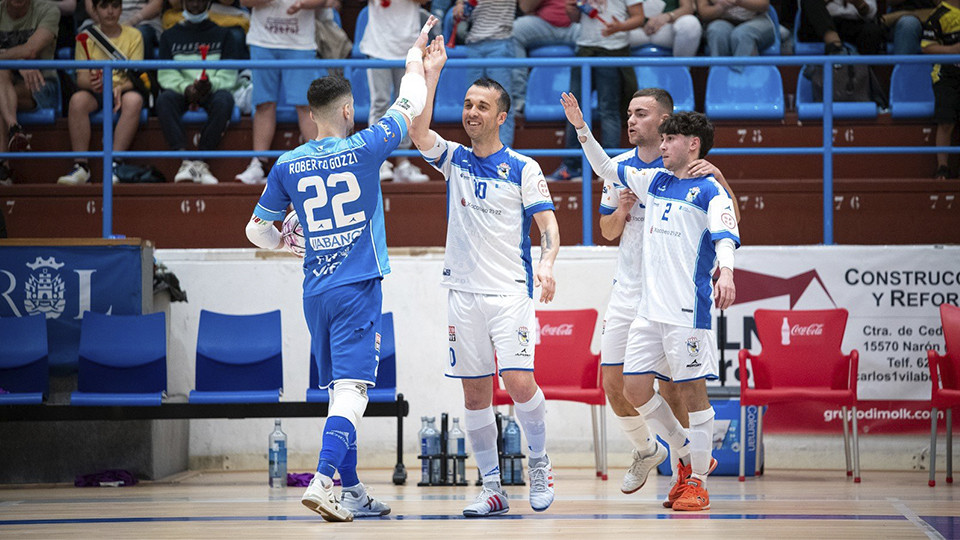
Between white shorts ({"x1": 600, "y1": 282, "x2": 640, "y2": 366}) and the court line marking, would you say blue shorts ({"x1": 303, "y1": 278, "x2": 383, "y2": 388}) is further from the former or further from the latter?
the court line marking

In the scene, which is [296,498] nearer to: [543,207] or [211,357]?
[211,357]

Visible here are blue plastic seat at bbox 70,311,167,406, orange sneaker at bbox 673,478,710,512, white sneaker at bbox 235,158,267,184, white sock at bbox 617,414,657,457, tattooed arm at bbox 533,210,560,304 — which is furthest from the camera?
white sneaker at bbox 235,158,267,184

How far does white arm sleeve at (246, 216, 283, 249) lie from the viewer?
5.79 meters

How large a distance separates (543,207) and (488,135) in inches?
19.7

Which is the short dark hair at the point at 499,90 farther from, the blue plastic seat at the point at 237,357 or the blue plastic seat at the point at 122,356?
the blue plastic seat at the point at 122,356

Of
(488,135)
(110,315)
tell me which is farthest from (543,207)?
(110,315)

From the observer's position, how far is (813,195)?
10000mm

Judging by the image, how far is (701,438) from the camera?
612cm

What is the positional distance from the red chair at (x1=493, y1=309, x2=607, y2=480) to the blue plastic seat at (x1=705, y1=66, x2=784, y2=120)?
3.09 metres

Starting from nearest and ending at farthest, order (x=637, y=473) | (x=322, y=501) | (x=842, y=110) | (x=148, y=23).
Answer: (x=322, y=501), (x=637, y=473), (x=842, y=110), (x=148, y=23)

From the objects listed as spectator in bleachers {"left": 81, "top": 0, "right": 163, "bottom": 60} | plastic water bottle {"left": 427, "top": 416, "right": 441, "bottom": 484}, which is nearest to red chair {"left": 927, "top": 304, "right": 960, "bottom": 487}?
plastic water bottle {"left": 427, "top": 416, "right": 441, "bottom": 484}

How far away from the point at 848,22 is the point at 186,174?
21.7ft

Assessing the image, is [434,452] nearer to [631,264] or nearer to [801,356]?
[631,264]

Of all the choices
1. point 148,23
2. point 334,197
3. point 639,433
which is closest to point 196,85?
point 148,23
